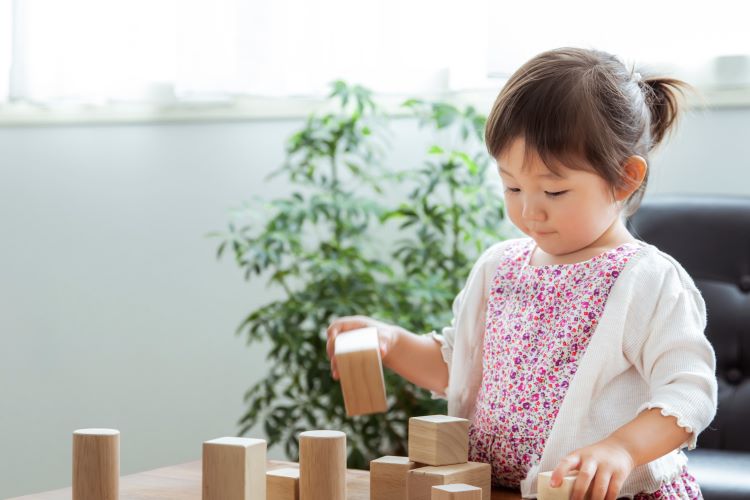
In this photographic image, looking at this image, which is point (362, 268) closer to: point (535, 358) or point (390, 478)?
point (535, 358)

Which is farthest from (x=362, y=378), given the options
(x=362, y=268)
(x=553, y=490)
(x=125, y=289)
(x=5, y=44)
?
(x=5, y=44)

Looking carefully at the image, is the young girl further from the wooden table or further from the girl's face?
the wooden table

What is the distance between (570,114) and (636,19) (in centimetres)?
111

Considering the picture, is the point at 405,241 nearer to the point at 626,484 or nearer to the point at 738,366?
the point at 738,366

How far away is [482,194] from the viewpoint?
7.11 ft

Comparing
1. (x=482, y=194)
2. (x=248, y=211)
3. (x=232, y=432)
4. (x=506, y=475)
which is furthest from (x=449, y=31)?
(x=506, y=475)

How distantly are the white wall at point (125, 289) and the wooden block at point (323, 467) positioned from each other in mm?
1781

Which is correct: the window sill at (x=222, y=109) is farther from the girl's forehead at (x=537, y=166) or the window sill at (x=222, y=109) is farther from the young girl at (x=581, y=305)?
the girl's forehead at (x=537, y=166)

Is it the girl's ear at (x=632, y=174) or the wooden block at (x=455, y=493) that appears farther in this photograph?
the girl's ear at (x=632, y=174)

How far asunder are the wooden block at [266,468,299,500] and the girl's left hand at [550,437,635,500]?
207 millimetres

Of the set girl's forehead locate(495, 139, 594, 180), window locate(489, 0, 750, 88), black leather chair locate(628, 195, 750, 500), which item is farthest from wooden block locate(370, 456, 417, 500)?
window locate(489, 0, 750, 88)

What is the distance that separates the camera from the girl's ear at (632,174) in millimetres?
1124

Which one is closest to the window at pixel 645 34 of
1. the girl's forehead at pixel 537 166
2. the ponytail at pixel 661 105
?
the ponytail at pixel 661 105

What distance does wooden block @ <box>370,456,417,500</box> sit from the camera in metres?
0.84
